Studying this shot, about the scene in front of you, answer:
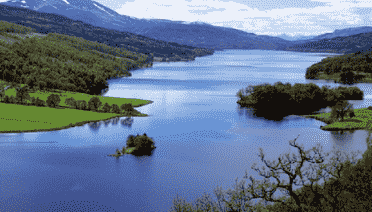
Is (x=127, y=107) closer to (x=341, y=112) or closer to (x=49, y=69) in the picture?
(x=341, y=112)

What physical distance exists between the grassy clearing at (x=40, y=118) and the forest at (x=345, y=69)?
378 ft

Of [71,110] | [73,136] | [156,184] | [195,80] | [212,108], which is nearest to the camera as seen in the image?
[156,184]

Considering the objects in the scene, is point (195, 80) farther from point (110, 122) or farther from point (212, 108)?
point (110, 122)

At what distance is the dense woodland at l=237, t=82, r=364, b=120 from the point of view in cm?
10299

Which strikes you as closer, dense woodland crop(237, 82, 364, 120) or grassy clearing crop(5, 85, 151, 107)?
dense woodland crop(237, 82, 364, 120)

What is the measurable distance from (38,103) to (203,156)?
2308 inches

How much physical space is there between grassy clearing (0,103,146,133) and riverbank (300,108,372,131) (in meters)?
51.5

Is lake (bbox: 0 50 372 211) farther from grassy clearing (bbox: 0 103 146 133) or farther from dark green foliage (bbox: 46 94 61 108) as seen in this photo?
dark green foliage (bbox: 46 94 61 108)

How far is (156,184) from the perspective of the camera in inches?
1950

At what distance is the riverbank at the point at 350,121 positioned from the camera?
8169cm

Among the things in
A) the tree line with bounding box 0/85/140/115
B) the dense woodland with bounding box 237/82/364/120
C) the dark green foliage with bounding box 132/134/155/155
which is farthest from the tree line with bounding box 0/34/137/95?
the dark green foliage with bounding box 132/134/155/155

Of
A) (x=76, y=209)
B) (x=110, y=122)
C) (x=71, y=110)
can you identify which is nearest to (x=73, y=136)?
(x=110, y=122)

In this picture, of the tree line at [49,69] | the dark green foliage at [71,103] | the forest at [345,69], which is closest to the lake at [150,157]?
the dark green foliage at [71,103]

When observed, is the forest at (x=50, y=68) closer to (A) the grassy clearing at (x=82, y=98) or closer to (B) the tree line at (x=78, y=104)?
(A) the grassy clearing at (x=82, y=98)
